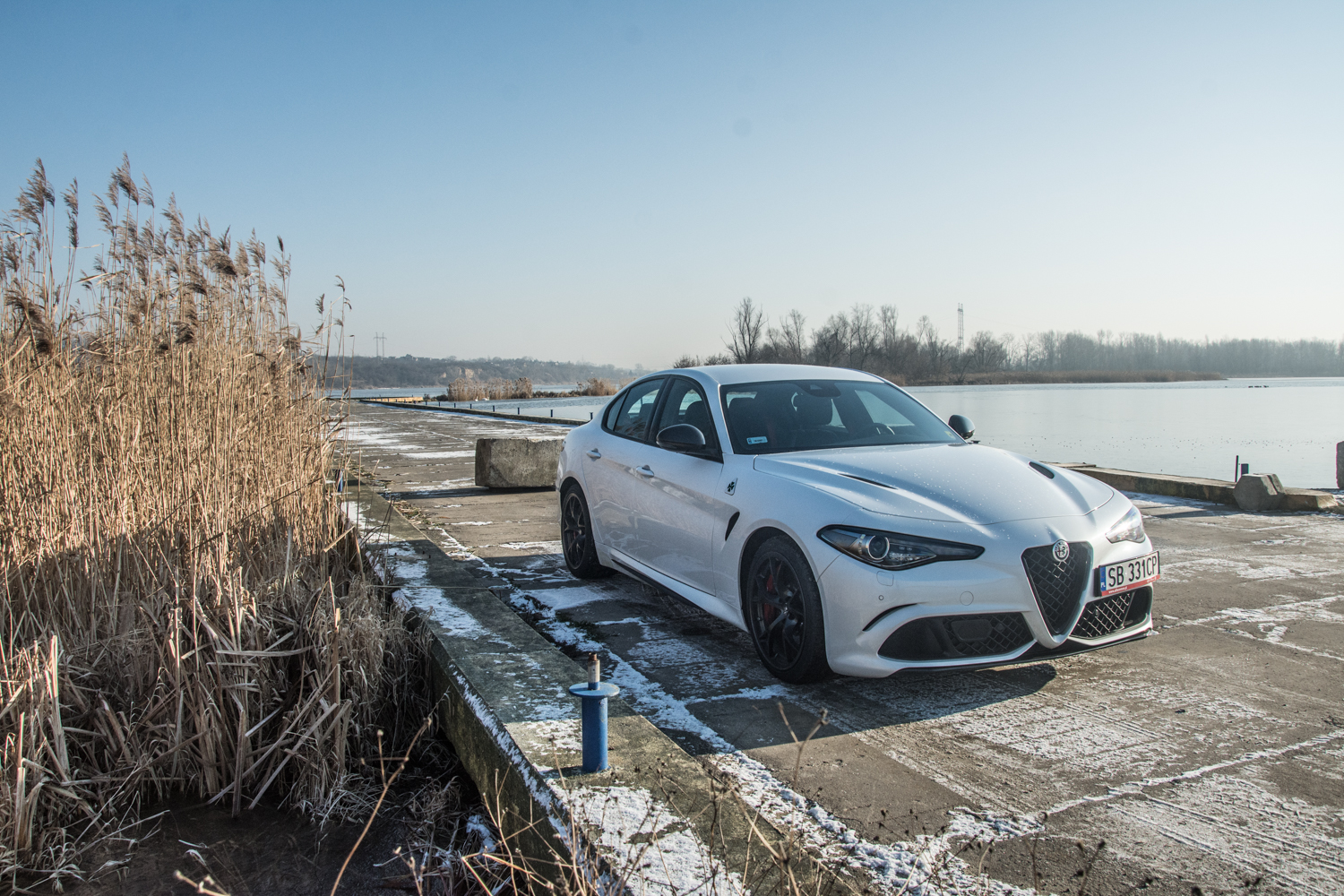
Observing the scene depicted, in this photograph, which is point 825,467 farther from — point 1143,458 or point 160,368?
point 1143,458

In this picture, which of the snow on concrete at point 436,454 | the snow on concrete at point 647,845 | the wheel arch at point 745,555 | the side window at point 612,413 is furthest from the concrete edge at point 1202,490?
the snow on concrete at point 436,454

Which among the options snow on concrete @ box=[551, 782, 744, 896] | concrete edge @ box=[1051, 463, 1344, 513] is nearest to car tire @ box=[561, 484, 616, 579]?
snow on concrete @ box=[551, 782, 744, 896]

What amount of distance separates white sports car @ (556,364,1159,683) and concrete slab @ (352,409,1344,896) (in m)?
0.28

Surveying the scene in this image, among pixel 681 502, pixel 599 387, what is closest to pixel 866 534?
pixel 681 502

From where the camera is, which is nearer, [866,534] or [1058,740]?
[1058,740]

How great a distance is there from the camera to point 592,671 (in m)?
2.75

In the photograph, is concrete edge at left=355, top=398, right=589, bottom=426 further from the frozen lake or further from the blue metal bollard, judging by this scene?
the blue metal bollard

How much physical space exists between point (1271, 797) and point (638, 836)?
2104mm

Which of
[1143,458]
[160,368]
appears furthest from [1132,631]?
[1143,458]

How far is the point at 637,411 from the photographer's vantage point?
5.96m

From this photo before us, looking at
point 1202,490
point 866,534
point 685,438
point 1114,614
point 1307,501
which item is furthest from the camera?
point 1202,490

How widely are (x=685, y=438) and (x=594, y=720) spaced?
2.21 metres

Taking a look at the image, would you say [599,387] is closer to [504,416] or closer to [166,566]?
[504,416]

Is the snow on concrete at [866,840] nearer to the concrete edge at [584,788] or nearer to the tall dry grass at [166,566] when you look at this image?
the concrete edge at [584,788]
